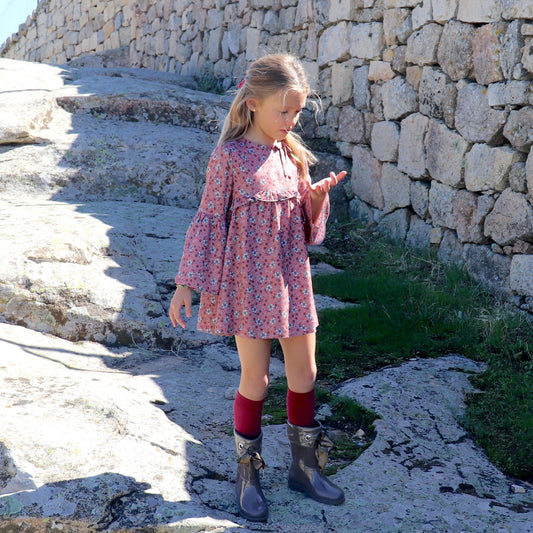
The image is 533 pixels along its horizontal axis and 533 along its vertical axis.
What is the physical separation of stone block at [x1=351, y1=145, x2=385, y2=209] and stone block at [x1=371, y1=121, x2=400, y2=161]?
98mm

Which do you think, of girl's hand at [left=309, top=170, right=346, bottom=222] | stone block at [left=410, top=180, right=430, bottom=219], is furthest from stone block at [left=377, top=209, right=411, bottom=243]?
girl's hand at [left=309, top=170, right=346, bottom=222]

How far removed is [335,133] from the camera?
19.2ft

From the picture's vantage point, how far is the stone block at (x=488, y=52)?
3824mm

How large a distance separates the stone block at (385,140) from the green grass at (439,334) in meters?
0.83

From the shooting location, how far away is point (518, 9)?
3648 millimetres

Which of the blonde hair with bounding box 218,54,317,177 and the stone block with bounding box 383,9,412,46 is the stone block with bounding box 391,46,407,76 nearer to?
the stone block with bounding box 383,9,412,46

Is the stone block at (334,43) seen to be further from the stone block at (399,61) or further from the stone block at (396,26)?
the stone block at (399,61)

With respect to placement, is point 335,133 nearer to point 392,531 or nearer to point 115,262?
point 115,262

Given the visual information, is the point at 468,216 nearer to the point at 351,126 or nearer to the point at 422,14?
the point at 422,14

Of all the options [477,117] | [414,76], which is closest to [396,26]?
[414,76]

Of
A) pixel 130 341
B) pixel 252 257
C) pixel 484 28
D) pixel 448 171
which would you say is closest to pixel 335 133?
pixel 448 171

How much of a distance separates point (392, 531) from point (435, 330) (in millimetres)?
1753

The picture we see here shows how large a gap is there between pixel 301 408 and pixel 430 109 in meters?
2.90

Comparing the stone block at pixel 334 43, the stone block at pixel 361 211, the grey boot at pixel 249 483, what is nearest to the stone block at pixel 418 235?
the stone block at pixel 361 211
